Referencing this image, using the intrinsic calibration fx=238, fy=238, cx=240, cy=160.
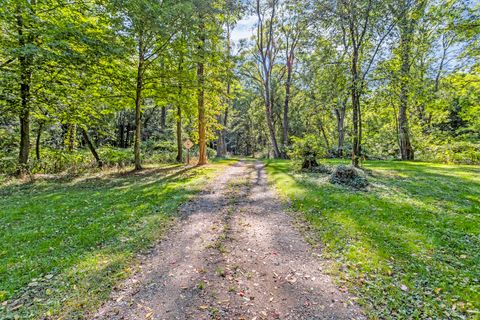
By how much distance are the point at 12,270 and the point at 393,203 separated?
331 inches

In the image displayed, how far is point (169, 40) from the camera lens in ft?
39.0

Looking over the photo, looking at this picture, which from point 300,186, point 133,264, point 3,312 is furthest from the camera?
point 300,186

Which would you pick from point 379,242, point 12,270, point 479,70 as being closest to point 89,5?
point 12,270

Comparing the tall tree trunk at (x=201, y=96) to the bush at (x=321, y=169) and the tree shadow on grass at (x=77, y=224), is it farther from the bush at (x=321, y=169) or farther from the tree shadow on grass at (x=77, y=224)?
the bush at (x=321, y=169)

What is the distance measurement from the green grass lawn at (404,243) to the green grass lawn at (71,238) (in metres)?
3.70

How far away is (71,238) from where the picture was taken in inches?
192

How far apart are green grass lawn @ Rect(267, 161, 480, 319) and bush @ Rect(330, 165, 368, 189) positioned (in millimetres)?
494

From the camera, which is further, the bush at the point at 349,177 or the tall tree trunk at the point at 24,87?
the tall tree trunk at the point at 24,87

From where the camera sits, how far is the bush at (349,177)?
8766 millimetres

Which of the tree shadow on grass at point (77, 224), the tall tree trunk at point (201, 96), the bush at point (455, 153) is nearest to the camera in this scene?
the tree shadow on grass at point (77, 224)

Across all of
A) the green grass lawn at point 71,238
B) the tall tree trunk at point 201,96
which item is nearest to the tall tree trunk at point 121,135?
the tall tree trunk at point 201,96

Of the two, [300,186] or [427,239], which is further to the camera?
[300,186]

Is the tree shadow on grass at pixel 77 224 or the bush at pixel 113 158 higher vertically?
the bush at pixel 113 158

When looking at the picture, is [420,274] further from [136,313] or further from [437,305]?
[136,313]
